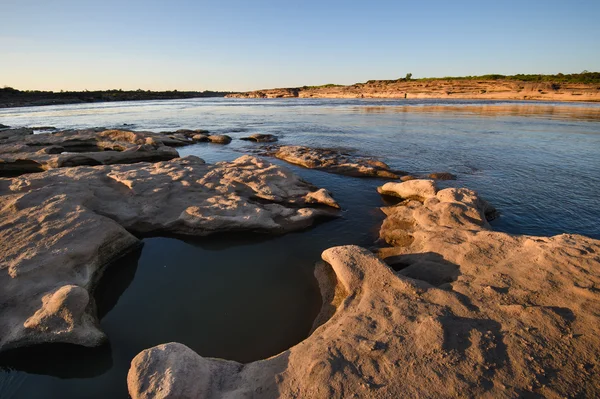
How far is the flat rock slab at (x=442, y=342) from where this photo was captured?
373cm

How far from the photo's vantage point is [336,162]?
16578 millimetres

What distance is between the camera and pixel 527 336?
4.22 meters

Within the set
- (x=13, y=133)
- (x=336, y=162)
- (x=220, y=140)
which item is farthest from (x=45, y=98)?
(x=336, y=162)

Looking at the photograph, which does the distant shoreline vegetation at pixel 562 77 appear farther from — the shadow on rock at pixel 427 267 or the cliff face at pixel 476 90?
the shadow on rock at pixel 427 267

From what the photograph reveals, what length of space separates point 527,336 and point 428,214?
4792mm

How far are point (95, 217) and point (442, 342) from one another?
26.6 feet

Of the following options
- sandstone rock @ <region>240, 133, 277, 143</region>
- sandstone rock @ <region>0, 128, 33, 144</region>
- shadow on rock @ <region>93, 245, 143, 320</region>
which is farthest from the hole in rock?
sandstone rock @ <region>0, 128, 33, 144</region>

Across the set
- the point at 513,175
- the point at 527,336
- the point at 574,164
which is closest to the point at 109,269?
the point at 527,336

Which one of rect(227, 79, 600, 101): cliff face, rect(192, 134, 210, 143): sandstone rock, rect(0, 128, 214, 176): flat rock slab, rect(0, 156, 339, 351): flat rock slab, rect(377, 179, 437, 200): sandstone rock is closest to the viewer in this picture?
rect(0, 156, 339, 351): flat rock slab

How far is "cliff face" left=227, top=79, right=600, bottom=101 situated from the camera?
202 feet

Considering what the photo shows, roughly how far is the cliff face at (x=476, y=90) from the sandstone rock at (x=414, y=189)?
228ft

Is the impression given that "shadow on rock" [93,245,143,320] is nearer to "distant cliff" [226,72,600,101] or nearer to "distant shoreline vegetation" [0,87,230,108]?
"distant cliff" [226,72,600,101]

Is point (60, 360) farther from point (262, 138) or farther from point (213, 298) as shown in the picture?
point (262, 138)

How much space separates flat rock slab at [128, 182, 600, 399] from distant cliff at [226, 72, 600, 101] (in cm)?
7434
